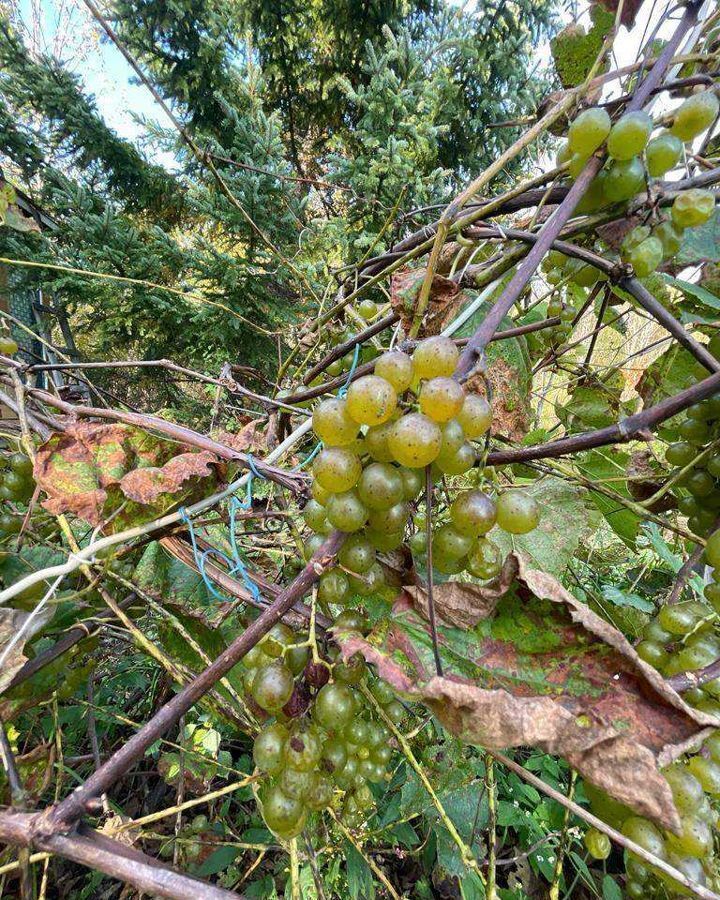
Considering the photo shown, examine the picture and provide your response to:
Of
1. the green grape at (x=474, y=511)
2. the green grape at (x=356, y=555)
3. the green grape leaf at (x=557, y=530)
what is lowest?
the green grape leaf at (x=557, y=530)

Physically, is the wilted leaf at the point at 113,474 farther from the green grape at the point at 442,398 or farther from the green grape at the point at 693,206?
the green grape at the point at 693,206

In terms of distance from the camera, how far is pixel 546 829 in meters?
1.04

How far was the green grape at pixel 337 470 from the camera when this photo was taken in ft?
1.28

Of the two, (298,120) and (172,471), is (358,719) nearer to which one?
(172,471)

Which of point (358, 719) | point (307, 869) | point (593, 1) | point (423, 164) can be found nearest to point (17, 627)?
point (358, 719)

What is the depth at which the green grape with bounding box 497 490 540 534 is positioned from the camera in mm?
431

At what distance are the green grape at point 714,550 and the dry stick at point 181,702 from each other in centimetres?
36

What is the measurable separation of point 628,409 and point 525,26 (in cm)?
391

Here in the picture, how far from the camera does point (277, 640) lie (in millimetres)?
471

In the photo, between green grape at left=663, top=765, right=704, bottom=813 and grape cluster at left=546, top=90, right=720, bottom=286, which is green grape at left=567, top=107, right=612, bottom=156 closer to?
grape cluster at left=546, top=90, right=720, bottom=286

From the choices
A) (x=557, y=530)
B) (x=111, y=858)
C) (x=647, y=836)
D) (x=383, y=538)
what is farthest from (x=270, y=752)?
(x=557, y=530)

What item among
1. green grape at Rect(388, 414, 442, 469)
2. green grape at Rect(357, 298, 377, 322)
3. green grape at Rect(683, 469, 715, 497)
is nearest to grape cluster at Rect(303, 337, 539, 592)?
green grape at Rect(388, 414, 442, 469)

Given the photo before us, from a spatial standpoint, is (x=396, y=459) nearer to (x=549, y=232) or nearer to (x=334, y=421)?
(x=334, y=421)

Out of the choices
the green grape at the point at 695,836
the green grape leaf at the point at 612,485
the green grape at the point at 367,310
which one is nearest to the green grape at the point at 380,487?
the green grape at the point at 695,836
